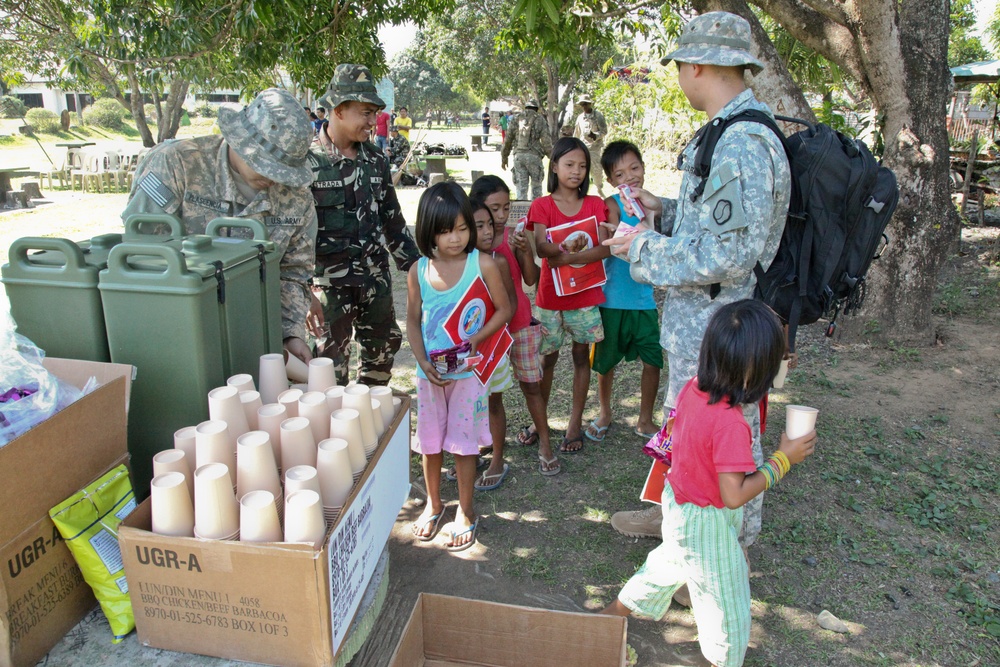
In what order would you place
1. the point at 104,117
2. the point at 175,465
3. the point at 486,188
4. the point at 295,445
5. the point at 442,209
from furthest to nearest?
the point at 104,117
the point at 486,188
the point at 442,209
the point at 295,445
the point at 175,465

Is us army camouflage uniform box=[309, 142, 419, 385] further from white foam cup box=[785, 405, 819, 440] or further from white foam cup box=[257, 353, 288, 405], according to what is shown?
white foam cup box=[785, 405, 819, 440]

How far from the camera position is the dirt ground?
2.49 m

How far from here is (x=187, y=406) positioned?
1771mm

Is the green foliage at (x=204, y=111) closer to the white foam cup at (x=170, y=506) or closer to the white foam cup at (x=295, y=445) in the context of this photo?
the white foam cup at (x=295, y=445)

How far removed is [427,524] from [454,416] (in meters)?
0.54

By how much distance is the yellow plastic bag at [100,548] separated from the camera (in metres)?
1.48

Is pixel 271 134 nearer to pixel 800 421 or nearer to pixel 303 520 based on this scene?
pixel 303 520

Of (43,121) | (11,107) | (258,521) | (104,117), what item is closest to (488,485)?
(258,521)

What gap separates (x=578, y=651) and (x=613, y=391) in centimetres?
270

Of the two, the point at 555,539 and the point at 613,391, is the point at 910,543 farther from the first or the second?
the point at 613,391

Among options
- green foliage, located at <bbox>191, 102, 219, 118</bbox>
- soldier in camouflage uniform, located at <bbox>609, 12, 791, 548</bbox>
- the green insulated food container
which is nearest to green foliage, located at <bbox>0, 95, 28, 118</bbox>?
green foliage, located at <bbox>191, 102, 219, 118</bbox>

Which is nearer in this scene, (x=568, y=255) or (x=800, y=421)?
(x=800, y=421)

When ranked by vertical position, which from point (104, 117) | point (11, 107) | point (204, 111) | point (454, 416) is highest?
point (204, 111)

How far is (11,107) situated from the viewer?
102 feet
